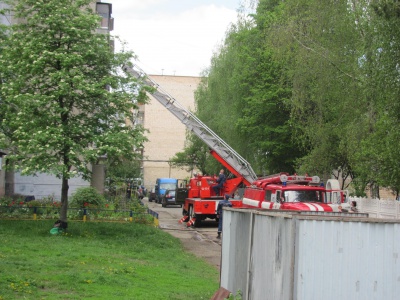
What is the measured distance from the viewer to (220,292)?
10328 millimetres

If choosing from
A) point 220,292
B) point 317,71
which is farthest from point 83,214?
point 220,292

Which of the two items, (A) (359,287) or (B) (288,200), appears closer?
(A) (359,287)

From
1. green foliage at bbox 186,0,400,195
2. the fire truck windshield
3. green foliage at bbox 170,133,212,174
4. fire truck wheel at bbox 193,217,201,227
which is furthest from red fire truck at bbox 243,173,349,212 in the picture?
green foliage at bbox 170,133,212,174

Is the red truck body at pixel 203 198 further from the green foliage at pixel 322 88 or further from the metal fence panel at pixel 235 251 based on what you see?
the metal fence panel at pixel 235 251

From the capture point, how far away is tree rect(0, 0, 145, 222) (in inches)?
787

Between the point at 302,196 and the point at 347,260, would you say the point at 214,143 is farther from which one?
the point at 347,260

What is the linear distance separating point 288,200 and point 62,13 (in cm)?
942

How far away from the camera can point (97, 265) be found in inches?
568

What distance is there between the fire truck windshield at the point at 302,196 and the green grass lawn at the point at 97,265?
12.4ft

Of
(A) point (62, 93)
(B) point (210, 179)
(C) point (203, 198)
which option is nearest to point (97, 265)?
(A) point (62, 93)

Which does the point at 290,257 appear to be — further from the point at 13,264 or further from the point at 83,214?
the point at 83,214

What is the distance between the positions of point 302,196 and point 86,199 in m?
10.9

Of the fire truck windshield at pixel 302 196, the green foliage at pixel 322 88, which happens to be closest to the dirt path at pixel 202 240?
the fire truck windshield at pixel 302 196

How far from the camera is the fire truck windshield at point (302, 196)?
20.4 m
